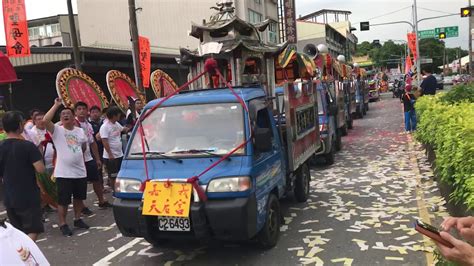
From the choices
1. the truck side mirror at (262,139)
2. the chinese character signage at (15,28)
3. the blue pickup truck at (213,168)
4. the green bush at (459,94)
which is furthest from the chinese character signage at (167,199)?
the chinese character signage at (15,28)

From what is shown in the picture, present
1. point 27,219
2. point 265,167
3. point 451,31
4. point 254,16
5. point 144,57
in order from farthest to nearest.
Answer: point 451,31, point 254,16, point 144,57, point 265,167, point 27,219

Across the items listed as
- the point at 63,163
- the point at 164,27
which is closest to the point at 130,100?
the point at 63,163

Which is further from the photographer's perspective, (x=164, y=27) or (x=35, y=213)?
(x=164, y=27)

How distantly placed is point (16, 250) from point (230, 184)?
260 centimetres

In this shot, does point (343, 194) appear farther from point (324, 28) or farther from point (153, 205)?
point (324, 28)

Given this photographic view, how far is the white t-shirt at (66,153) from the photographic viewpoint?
6.45 metres

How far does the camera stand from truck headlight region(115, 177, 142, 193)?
4956mm

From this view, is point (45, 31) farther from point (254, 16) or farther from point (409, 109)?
point (409, 109)

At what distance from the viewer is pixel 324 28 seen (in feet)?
189

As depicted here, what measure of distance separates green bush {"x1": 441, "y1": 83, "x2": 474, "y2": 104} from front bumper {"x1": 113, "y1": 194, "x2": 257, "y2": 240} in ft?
24.3

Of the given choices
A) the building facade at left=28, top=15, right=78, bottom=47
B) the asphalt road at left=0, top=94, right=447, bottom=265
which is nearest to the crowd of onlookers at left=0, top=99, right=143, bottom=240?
the asphalt road at left=0, top=94, right=447, bottom=265

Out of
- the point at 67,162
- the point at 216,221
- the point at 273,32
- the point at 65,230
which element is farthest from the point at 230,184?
the point at 273,32

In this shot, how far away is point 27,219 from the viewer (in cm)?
516

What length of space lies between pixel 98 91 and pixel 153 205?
7.41 metres
